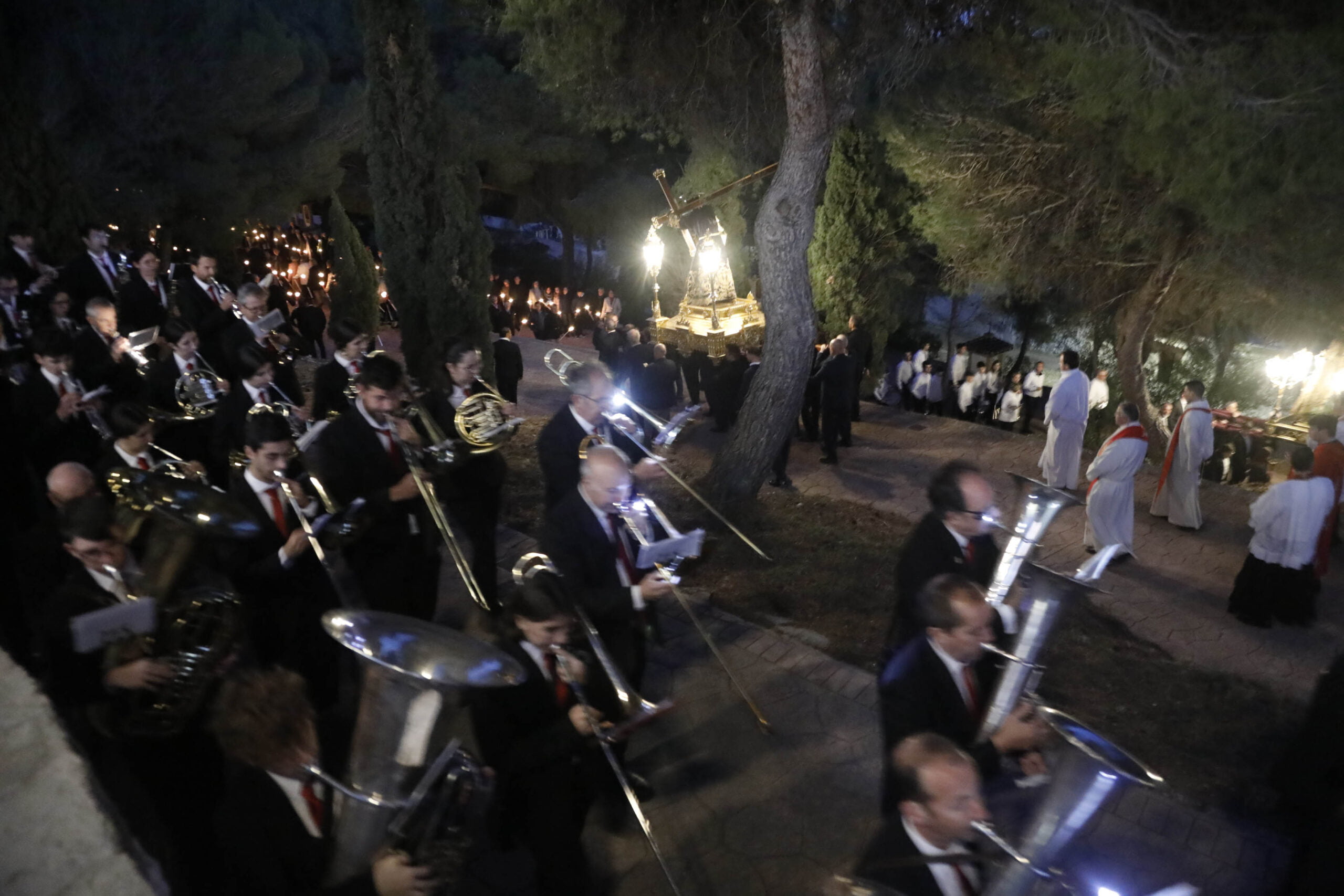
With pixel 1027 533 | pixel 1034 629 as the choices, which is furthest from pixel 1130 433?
pixel 1034 629

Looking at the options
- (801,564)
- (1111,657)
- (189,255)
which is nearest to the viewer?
(1111,657)

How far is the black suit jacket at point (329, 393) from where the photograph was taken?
6.24 m

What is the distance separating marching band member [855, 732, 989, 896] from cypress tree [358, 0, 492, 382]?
902 cm

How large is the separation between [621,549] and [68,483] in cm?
257

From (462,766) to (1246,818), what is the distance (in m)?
4.36

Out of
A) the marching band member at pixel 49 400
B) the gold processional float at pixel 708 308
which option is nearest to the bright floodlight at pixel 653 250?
the gold processional float at pixel 708 308

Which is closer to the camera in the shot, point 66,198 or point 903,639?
point 903,639

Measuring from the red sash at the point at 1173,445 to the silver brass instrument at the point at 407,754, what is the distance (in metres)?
8.78

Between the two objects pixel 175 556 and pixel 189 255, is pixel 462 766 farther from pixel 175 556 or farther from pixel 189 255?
pixel 189 255

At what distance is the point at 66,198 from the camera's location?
11.7 m

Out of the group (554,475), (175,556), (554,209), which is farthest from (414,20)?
(554,209)

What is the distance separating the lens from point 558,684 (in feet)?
10.6

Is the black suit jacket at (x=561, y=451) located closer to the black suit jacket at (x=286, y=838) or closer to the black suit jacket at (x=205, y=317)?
the black suit jacket at (x=286, y=838)

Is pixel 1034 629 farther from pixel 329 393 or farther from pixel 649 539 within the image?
pixel 329 393
